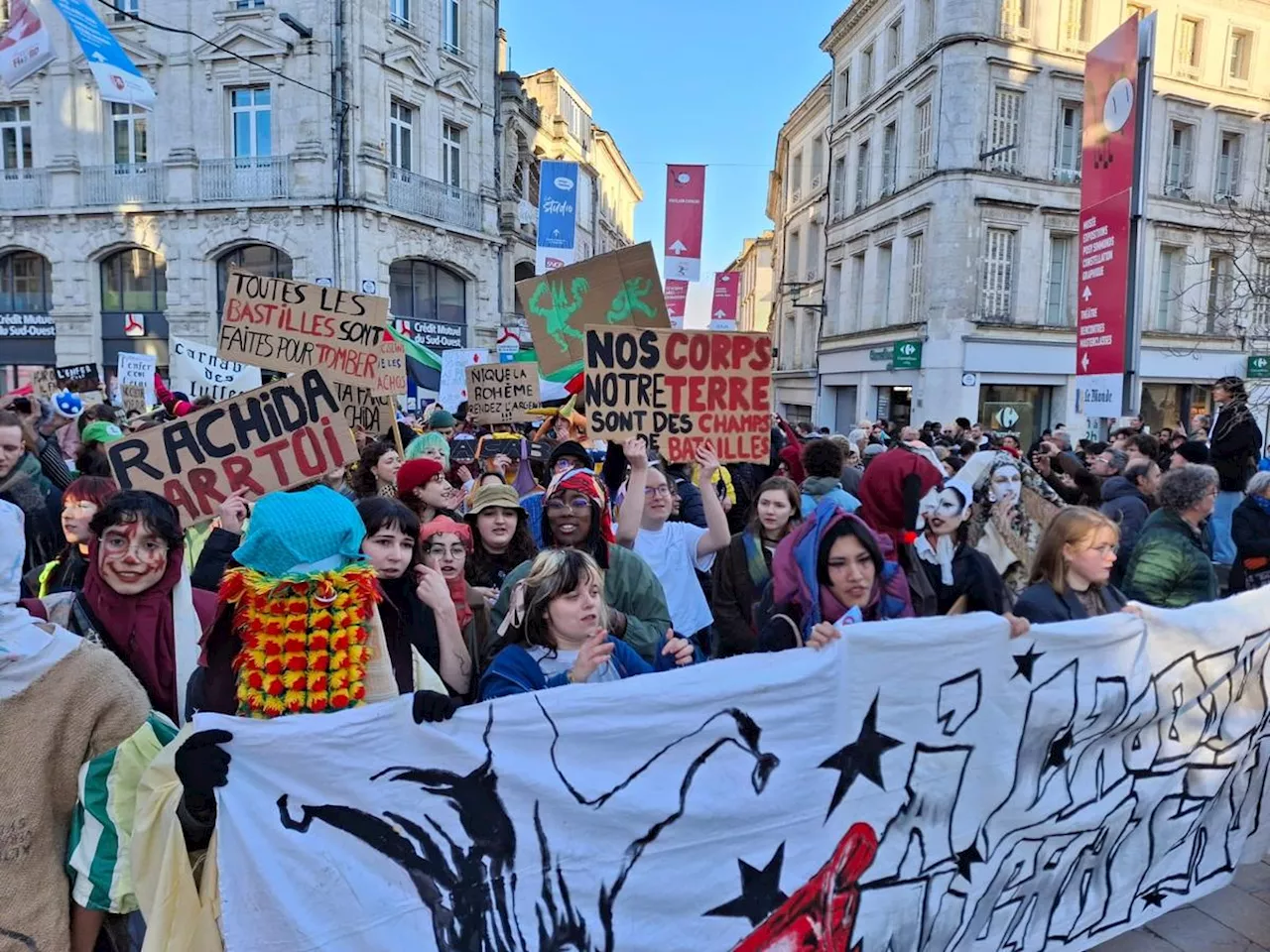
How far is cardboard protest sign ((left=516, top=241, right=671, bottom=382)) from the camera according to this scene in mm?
6031

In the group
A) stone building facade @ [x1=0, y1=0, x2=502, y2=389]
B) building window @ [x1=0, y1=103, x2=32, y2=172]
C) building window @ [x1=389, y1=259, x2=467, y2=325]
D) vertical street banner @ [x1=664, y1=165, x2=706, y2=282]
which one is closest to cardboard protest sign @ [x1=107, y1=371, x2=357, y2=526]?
vertical street banner @ [x1=664, y1=165, x2=706, y2=282]

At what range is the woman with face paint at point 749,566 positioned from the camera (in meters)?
3.75

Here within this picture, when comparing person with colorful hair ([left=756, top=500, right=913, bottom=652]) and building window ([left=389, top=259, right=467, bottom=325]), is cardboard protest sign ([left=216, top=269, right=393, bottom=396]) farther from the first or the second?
building window ([left=389, top=259, right=467, bottom=325])

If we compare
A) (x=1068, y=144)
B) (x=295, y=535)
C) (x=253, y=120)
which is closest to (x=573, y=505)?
(x=295, y=535)

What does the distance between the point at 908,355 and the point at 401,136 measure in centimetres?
1561

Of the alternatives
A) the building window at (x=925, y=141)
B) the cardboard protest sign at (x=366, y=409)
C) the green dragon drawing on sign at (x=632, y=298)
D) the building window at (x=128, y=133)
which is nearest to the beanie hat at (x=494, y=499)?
the green dragon drawing on sign at (x=632, y=298)

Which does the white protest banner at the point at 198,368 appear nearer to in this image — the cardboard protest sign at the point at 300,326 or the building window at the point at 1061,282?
the cardboard protest sign at the point at 300,326

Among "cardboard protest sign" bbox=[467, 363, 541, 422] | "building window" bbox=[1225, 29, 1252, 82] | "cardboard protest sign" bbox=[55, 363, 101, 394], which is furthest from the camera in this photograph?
"building window" bbox=[1225, 29, 1252, 82]

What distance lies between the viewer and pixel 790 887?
2.36 meters

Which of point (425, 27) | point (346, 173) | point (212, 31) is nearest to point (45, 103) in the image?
point (212, 31)

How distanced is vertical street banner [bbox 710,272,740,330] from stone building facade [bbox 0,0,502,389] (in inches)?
308

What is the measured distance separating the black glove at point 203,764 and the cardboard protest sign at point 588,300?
4.40 metres

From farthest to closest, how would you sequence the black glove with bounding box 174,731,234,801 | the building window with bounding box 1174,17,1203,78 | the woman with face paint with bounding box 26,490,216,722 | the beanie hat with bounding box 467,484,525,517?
the building window with bounding box 1174,17,1203,78 < the beanie hat with bounding box 467,484,525,517 < the woman with face paint with bounding box 26,490,216,722 < the black glove with bounding box 174,731,234,801

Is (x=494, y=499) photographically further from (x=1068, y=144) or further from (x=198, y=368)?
(x=1068, y=144)
